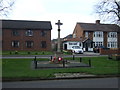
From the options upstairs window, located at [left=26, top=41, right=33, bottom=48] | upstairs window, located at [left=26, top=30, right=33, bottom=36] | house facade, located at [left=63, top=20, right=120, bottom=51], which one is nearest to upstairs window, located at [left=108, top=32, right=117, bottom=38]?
house facade, located at [left=63, top=20, right=120, bottom=51]

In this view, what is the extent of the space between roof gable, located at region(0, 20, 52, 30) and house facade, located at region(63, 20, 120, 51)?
35.5 feet

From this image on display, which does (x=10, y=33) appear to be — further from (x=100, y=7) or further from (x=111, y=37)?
(x=111, y=37)

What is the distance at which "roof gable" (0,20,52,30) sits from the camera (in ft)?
153

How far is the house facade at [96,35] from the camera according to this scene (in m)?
50.2

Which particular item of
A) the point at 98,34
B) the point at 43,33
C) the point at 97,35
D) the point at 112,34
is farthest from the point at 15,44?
the point at 112,34

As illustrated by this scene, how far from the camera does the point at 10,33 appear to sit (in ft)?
152

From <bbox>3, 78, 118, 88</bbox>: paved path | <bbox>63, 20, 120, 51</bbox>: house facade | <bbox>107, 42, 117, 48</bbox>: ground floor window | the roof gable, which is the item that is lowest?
<bbox>3, 78, 118, 88</bbox>: paved path

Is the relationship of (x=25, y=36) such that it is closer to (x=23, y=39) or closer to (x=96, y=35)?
(x=23, y=39)

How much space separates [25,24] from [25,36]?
12.8ft

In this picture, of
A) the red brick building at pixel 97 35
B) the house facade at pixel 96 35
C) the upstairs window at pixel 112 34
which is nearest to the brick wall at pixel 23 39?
the house facade at pixel 96 35

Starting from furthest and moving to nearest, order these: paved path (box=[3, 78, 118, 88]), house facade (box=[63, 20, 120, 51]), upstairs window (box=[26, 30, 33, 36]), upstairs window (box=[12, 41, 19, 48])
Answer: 1. house facade (box=[63, 20, 120, 51])
2. upstairs window (box=[26, 30, 33, 36])
3. upstairs window (box=[12, 41, 19, 48])
4. paved path (box=[3, 78, 118, 88])

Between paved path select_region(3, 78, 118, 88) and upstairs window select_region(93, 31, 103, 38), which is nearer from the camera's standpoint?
paved path select_region(3, 78, 118, 88)

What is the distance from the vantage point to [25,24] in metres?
48.3

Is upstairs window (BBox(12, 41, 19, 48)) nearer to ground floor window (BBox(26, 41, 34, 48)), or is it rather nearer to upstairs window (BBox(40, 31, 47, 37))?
ground floor window (BBox(26, 41, 34, 48))
